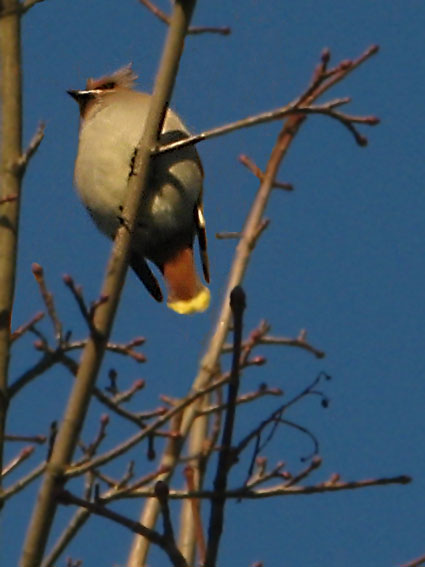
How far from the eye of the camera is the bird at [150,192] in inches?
163

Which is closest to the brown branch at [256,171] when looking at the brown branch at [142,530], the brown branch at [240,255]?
the brown branch at [240,255]

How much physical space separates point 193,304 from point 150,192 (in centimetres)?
46

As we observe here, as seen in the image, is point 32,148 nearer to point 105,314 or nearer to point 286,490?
point 105,314

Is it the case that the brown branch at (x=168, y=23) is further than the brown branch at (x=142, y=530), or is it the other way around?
the brown branch at (x=168, y=23)

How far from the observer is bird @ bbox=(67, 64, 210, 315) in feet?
13.6

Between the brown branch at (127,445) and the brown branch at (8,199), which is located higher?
the brown branch at (8,199)

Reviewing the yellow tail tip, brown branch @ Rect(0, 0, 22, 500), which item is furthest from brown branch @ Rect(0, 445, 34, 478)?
Result: the yellow tail tip

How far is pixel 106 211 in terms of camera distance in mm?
4219

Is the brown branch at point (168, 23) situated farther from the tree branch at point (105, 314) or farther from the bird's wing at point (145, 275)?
the bird's wing at point (145, 275)

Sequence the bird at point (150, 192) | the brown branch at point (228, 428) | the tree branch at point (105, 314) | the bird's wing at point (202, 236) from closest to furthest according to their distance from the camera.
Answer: the brown branch at point (228, 428), the tree branch at point (105, 314), the bird at point (150, 192), the bird's wing at point (202, 236)

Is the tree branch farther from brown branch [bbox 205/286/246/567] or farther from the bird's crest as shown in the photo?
the bird's crest

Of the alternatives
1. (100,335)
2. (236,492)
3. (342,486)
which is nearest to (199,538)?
(236,492)

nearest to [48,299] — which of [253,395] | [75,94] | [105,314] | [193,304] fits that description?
[105,314]

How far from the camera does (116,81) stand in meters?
4.92
